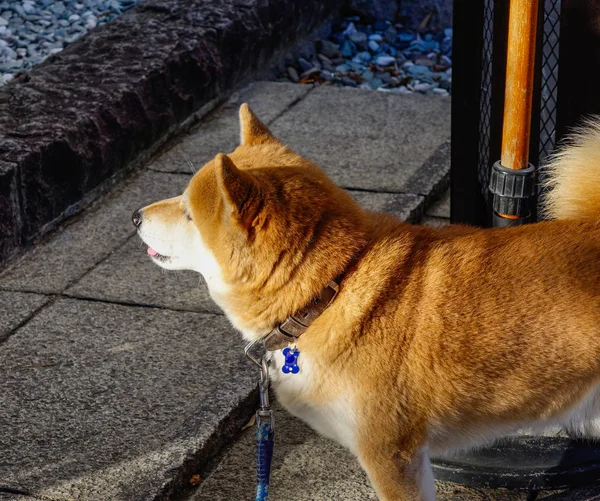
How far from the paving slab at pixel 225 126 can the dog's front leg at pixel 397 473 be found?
234 centimetres

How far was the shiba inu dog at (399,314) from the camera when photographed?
7.99 feet

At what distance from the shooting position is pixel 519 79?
2666 millimetres

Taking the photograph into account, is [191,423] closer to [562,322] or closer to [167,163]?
[562,322]

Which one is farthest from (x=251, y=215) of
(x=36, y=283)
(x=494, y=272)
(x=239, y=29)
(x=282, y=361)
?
(x=239, y=29)

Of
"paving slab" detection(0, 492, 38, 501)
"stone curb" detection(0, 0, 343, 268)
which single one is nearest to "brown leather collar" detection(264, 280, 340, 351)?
"paving slab" detection(0, 492, 38, 501)

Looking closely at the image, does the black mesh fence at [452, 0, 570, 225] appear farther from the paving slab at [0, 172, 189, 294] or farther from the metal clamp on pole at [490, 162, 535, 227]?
the paving slab at [0, 172, 189, 294]

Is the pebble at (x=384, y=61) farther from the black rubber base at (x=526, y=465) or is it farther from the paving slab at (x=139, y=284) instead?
the black rubber base at (x=526, y=465)

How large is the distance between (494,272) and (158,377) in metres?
1.34

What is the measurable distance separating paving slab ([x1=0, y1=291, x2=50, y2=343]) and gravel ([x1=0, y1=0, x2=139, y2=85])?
6.62ft

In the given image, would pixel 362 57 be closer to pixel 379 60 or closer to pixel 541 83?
pixel 379 60

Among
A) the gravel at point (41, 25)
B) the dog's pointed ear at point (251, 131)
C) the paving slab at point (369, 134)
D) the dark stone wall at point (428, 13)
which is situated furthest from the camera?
the dark stone wall at point (428, 13)

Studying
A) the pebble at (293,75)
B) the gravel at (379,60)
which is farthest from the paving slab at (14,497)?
the pebble at (293,75)

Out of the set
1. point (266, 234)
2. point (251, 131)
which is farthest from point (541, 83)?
point (266, 234)

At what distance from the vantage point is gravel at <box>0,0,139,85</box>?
18.6ft
